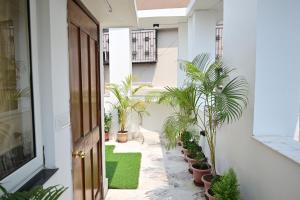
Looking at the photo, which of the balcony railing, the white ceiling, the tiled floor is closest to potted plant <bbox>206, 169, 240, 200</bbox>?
the tiled floor

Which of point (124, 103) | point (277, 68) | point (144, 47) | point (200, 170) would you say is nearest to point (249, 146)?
point (277, 68)

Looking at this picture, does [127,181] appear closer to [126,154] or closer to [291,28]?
[126,154]

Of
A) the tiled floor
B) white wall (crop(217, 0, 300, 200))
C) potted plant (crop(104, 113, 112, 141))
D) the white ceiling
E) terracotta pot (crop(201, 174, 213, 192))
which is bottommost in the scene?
the tiled floor

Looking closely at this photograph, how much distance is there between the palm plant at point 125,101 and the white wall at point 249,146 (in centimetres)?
295

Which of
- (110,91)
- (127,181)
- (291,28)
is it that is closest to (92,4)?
(291,28)

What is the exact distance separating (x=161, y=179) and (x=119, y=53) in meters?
3.37

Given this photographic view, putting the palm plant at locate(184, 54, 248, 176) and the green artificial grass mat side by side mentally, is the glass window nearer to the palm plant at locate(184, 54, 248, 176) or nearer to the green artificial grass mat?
the palm plant at locate(184, 54, 248, 176)

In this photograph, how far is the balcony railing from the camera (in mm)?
7223

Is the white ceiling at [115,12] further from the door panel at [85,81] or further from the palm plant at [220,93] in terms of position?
the palm plant at [220,93]

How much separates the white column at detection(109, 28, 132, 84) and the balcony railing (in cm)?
137

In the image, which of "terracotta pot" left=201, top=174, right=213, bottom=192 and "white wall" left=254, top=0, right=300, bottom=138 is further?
"terracotta pot" left=201, top=174, right=213, bottom=192

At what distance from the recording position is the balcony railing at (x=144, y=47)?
284 inches

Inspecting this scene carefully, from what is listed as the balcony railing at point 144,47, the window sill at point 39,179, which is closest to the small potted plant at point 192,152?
the window sill at point 39,179

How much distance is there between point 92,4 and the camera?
7.27 ft
